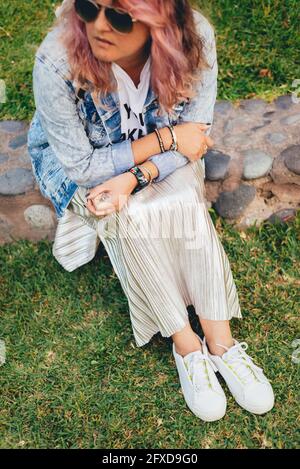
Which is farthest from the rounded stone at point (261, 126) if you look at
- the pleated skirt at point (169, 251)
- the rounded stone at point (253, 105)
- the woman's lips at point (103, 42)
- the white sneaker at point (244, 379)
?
the woman's lips at point (103, 42)

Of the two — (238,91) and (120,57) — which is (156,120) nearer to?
(120,57)

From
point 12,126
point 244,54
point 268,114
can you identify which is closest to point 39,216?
point 12,126

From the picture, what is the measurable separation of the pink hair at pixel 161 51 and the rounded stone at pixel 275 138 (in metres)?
1.06

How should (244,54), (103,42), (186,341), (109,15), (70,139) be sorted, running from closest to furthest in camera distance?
(109,15) → (103,42) → (70,139) → (186,341) → (244,54)

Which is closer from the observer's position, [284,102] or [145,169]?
[145,169]

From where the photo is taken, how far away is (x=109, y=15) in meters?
2.29

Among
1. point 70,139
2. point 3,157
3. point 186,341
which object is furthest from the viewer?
point 3,157

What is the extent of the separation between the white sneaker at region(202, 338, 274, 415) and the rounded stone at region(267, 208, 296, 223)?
2.73 feet

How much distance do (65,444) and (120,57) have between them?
1533 millimetres

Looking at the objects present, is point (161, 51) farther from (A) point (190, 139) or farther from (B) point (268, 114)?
(B) point (268, 114)

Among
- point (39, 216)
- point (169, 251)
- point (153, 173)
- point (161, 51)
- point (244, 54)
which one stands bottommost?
point (39, 216)

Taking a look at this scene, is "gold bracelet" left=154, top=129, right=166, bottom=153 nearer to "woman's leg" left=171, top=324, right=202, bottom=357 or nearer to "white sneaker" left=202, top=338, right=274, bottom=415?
"woman's leg" left=171, top=324, right=202, bottom=357

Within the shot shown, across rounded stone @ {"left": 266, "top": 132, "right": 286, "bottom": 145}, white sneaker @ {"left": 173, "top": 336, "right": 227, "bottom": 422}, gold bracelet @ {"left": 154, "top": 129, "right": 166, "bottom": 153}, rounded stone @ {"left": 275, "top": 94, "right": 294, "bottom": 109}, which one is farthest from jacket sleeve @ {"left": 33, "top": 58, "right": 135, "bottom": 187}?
rounded stone @ {"left": 275, "top": 94, "right": 294, "bottom": 109}

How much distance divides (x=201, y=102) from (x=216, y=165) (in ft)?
2.49
